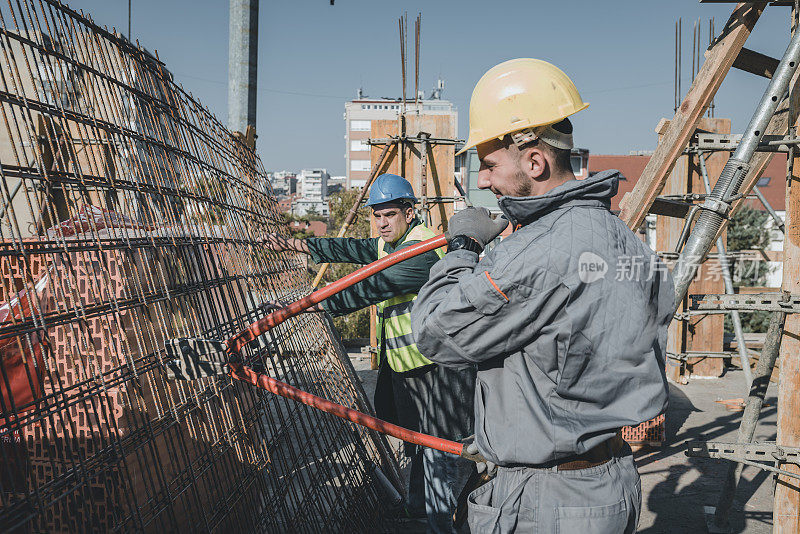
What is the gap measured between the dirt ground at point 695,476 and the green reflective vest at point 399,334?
129 centimetres

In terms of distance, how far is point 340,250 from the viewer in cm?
409

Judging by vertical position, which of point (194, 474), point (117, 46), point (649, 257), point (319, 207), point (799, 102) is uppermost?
point (117, 46)

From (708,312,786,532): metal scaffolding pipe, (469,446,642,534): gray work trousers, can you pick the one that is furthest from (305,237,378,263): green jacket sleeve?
(708,312,786,532): metal scaffolding pipe

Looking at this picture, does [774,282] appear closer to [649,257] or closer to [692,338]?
[692,338]

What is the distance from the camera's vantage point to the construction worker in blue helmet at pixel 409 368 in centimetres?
325

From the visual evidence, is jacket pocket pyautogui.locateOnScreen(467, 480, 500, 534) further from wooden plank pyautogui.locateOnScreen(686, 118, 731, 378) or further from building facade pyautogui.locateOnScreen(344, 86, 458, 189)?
building facade pyautogui.locateOnScreen(344, 86, 458, 189)

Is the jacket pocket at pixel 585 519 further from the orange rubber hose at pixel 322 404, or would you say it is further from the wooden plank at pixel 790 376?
the wooden plank at pixel 790 376

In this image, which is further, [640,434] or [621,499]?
[640,434]

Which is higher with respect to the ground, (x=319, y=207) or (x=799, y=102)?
(x=799, y=102)

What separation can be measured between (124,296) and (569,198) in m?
1.60

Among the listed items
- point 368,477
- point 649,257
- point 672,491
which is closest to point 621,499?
point 649,257

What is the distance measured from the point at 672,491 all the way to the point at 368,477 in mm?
2513

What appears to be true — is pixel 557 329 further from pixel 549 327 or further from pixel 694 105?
pixel 694 105

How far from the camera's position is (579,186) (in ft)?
5.74
